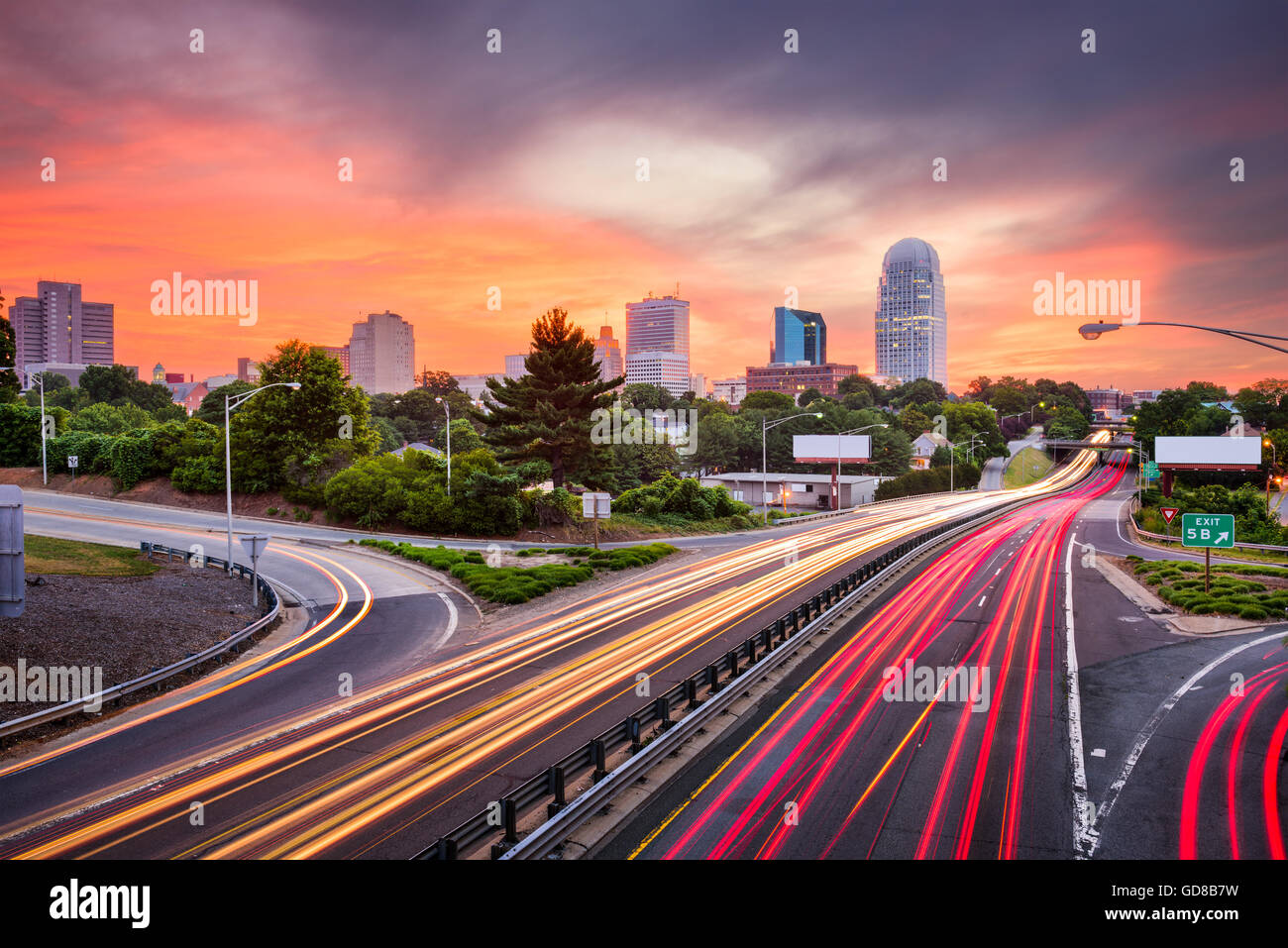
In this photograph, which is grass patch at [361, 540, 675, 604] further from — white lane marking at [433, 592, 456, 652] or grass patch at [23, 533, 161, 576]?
grass patch at [23, 533, 161, 576]

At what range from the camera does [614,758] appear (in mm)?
13297

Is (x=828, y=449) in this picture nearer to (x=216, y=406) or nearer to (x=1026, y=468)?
(x=1026, y=468)

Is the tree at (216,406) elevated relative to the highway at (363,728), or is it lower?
elevated

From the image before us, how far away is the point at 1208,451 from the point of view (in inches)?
3189

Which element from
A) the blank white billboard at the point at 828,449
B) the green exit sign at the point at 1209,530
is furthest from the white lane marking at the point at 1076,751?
the blank white billboard at the point at 828,449

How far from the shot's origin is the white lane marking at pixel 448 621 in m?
22.8

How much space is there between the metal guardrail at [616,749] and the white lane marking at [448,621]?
30.5ft

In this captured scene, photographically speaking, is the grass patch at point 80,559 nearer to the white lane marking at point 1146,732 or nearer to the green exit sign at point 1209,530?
the white lane marking at point 1146,732

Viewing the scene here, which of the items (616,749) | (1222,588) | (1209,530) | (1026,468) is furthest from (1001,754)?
(1026,468)

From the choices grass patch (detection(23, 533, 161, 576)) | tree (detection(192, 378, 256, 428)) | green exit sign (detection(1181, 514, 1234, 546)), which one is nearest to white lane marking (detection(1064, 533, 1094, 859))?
green exit sign (detection(1181, 514, 1234, 546))

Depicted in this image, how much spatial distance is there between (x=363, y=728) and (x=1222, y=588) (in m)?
33.2

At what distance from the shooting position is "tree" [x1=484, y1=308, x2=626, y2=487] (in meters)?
55.0

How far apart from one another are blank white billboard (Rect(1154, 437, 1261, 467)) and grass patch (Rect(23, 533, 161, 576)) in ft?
307
